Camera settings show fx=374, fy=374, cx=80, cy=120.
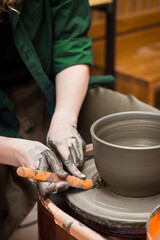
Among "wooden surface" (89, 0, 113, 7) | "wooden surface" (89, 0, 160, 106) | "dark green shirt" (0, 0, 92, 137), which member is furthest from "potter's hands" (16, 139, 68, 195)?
"wooden surface" (89, 0, 160, 106)

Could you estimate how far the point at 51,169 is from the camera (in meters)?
0.94

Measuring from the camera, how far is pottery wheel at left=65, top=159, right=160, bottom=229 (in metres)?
0.80

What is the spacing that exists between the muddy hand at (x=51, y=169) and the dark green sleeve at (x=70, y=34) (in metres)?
0.49

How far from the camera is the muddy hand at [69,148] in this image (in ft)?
3.13

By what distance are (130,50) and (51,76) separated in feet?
6.59

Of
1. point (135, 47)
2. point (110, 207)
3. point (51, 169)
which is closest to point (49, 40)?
point (51, 169)

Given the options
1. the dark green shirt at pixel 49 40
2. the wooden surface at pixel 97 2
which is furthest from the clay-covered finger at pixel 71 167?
the wooden surface at pixel 97 2

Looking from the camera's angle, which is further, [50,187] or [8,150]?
[8,150]

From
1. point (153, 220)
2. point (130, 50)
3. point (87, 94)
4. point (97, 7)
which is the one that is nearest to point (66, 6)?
point (87, 94)

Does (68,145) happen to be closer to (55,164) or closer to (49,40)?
(55,164)

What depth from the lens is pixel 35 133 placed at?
1394mm

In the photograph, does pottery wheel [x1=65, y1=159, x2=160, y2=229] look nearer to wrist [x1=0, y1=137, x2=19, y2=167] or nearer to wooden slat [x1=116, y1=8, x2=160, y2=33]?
wrist [x1=0, y1=137, x2=19, y2=167]

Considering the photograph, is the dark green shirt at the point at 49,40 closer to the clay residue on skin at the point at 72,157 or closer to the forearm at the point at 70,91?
the forearm at the point at 70,91

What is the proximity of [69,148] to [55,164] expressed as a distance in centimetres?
9
